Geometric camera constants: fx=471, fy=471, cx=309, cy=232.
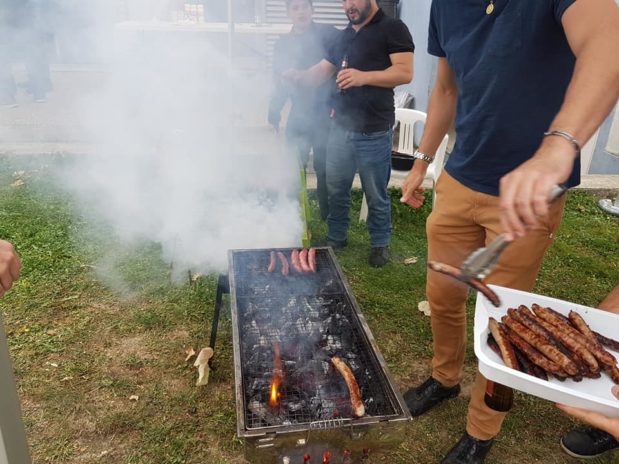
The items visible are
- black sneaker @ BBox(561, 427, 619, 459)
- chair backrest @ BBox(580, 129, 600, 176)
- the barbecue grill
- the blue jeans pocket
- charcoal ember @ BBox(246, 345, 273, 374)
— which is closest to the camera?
the barbecue grill

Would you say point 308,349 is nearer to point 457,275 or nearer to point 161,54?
point 457,275

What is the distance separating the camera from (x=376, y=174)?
4.83 metres

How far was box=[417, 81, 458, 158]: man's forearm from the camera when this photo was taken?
117 inches

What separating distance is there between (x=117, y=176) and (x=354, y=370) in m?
5.30

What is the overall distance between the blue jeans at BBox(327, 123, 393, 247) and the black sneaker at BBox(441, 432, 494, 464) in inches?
102

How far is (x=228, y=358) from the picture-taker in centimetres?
372

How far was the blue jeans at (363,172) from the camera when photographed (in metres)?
4.73

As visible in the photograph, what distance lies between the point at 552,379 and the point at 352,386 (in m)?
0.94

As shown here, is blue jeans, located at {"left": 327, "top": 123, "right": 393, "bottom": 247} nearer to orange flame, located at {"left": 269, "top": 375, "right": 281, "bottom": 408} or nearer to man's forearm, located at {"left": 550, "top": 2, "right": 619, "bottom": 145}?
orange flame, located at {"left": 269, "top": 375, "right": 281, "bottom": 408}

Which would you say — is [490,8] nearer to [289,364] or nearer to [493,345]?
[493,345]

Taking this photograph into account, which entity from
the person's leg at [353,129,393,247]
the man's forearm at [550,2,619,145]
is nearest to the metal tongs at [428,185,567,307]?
the man's forearm at [550,2,619,145]

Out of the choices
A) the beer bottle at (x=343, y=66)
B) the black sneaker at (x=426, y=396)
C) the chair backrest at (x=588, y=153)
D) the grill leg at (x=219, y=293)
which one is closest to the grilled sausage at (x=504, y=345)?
the black sneaker at (x=426, y=396)

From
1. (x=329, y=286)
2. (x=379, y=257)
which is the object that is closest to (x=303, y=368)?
(x=329, y=286)

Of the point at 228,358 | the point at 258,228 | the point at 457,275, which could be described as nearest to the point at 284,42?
the point at 258,228
